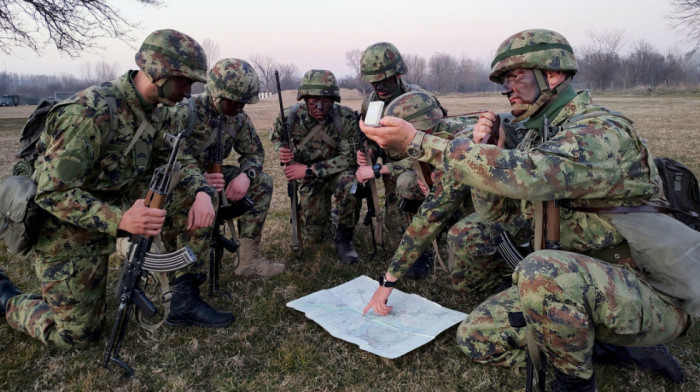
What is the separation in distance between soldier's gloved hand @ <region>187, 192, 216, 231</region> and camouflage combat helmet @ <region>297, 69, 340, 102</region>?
90.0 inches

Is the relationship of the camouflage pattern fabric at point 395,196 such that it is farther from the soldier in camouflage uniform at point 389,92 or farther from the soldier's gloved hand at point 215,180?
the soldier's gloved hand at point 215,180

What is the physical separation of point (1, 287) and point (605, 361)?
4.82 m

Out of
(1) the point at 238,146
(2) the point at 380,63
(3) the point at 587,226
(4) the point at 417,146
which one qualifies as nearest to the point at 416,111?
(4) the point at 417,146

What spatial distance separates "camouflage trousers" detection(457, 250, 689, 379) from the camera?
8.82 ft

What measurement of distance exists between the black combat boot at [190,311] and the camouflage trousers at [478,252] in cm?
205

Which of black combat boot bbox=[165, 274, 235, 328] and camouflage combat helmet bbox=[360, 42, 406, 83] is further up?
camouflage combat helmet bbox=[360, 42, 406, 83]

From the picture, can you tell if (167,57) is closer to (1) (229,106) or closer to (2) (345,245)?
(1) (229,106)

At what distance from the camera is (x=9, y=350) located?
3.76 meters

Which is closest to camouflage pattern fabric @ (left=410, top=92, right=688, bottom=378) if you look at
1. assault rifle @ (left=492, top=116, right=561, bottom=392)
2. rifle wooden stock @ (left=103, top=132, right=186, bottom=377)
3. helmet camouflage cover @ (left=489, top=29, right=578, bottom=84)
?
assault rifle @ (left=492, top=116, right=561, bottom=392)

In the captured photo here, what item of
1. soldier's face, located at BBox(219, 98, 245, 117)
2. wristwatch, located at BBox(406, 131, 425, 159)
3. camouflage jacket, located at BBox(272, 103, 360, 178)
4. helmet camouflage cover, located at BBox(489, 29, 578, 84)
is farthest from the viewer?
camouflage jacket, located at BBox(272, 103, 360, 178)

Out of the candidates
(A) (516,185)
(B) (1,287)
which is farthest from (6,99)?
(A) (516,185)

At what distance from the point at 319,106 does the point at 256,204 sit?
56.5 inches

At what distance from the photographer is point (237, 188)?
524 cm

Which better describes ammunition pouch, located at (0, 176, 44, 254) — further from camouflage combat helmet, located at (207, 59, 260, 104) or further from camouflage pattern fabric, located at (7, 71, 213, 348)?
camouflage combat helmet, located at (207, 59, 260, 104)
